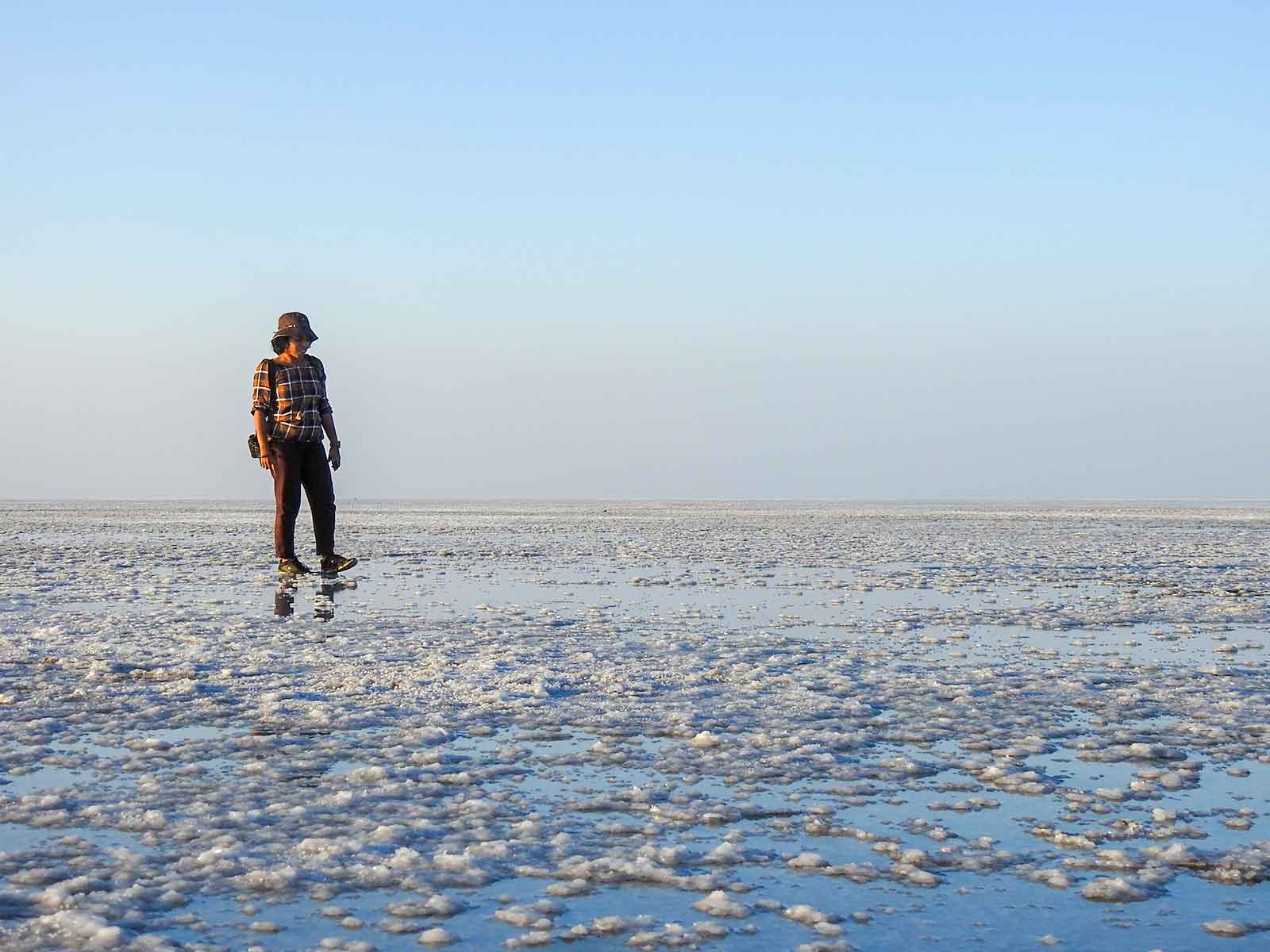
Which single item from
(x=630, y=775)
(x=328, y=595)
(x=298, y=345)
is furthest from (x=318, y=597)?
(x=630, y=775)

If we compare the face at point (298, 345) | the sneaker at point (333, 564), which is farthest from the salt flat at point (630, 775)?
the face at point (298, 345)

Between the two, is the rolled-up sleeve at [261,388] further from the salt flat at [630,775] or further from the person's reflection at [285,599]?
the salt flat at [630,775]

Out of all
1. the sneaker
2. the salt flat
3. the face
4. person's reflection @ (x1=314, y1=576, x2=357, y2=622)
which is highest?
the face

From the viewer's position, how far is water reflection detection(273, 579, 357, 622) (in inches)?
281

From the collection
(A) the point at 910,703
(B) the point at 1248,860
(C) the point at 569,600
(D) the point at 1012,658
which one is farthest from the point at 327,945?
(C) the point at 569,600

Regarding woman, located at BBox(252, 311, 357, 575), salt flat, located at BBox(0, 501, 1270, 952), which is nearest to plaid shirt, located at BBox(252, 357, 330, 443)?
woman, located at BBox(252, 311, 357, 575)

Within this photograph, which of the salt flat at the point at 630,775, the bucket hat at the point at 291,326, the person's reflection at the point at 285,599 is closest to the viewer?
the salt flat at the point at 630,775

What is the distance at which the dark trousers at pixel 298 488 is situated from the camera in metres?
9.86

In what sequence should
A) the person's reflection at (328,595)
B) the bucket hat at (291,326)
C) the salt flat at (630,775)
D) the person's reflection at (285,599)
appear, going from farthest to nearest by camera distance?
1. the bucket hat at (291,326)
2. the person's reflection at (285,599)
3. the person's reflection at (328,595)
4. the salt flat at (630,775)

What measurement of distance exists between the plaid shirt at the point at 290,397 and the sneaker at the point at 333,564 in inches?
37.1

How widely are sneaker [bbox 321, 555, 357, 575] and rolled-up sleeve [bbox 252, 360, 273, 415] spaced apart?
1.23 m

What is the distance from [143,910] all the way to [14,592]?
6784 millimetres

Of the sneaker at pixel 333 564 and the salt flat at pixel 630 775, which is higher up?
the sneaker at pixel 333 564

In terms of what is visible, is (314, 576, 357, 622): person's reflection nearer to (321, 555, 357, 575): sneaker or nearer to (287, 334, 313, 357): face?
(321, 555, 357, 575): sneaker
